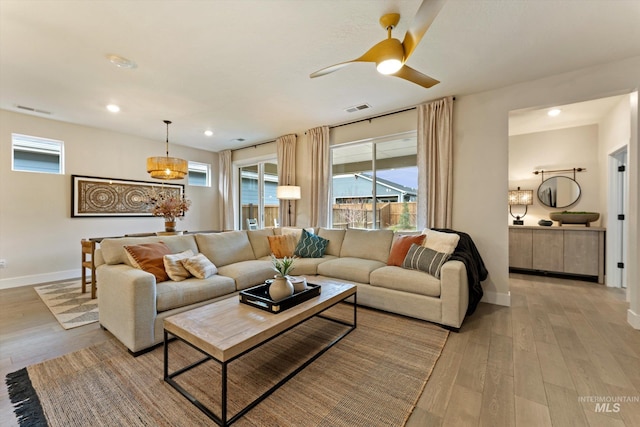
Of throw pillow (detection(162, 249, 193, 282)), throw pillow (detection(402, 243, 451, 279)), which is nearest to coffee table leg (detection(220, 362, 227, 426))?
throw pillow (detection(162, 249, 193, 282))

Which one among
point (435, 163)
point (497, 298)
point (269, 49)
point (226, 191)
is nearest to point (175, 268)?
point (269, 49)

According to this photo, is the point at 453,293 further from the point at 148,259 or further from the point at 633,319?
the point at 148,259

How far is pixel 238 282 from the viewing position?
2945mm

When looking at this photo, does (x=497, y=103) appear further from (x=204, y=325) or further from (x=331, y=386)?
(x=204, y=325)

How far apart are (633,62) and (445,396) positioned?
3.83 metres

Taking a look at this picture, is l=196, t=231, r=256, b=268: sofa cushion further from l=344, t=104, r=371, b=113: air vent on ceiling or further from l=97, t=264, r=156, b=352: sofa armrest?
l=344, t=104, r=371, b=113: air vent on ceiling

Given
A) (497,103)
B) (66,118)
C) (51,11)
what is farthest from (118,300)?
(497,103)

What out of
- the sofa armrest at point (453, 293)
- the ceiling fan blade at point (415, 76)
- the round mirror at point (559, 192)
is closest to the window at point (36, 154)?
the ceiling fan blade at point (415, 76)

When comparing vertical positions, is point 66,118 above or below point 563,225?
above

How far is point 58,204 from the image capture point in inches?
178

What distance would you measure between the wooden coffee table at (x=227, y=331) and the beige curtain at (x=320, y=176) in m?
2.81

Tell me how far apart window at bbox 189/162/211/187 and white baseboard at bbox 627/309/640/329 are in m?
7.64

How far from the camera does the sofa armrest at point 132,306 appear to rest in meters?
2.09

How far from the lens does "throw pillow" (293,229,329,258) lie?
3918 mm
